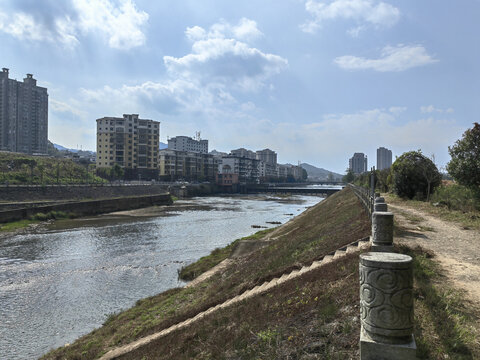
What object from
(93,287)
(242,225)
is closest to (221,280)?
(93,287)

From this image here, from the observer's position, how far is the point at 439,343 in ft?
15.9

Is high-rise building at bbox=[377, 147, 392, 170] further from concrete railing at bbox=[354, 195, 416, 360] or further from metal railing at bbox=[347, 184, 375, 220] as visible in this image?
concrete railing at bbox=[354, 195, 416, 360]

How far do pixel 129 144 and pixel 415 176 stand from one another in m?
109

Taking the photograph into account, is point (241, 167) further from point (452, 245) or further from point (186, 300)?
point (452, 245)

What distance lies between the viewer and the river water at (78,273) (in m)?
14.5

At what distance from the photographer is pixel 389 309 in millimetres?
3906

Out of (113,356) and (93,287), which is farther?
(93,287)

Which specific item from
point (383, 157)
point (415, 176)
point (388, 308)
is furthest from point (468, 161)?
point (383, 157)

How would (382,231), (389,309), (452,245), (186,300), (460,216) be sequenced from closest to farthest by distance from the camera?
(389,309) → (382,231) → (452,245) → (186,300) → (460,216)

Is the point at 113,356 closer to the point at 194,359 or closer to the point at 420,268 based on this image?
the point at 194,359

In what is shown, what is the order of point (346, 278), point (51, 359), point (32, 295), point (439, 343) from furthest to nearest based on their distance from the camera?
point (32, 295), point (51, 359), point (346, 278), point (439, 343)

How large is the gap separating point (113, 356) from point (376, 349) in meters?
8.83

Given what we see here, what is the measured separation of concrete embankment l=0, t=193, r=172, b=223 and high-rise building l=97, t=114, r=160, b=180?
145 feet

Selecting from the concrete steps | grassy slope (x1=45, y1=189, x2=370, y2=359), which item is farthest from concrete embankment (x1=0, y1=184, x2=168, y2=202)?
the concrete steps
